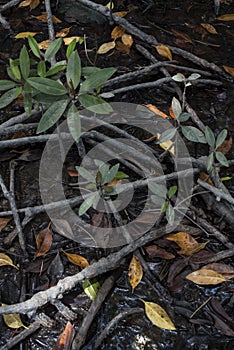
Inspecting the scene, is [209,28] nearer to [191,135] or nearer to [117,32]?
[117,32]

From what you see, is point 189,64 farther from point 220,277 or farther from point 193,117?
point 220,277

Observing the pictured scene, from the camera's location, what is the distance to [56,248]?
1817mm

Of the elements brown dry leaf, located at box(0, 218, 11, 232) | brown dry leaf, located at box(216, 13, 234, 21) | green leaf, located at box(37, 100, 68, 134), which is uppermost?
green leaf, located at box(37, 100, 68, 134)

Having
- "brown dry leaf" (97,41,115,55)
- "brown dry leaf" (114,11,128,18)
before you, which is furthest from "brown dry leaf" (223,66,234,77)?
"brown dry leaf" (114,11,128,18)

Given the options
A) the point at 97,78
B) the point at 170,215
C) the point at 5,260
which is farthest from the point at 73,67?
the point at 5,260

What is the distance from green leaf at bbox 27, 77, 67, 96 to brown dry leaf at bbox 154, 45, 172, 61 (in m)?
1.08

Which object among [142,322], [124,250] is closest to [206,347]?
[142,322]

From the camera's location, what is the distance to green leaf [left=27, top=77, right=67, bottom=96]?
1661 mm

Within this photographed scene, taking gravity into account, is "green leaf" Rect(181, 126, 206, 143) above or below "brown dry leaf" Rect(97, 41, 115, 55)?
below

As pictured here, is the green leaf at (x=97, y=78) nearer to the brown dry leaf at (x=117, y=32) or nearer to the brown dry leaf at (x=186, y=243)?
the brown dry leaf at (x=186, y=243)

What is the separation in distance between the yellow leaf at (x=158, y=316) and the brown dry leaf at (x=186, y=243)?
9.9 inches

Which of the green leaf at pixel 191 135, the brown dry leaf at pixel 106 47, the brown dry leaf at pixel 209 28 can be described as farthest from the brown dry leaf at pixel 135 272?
the brown dry leaf at pixel 209 28

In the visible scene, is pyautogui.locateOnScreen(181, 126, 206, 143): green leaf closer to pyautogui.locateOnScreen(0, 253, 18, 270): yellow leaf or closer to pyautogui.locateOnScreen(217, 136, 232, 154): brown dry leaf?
pyautogui.locateOnScreen(217, 136, 232, 154): brown dry leaf

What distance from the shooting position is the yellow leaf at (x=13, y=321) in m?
1.58
